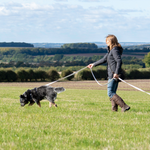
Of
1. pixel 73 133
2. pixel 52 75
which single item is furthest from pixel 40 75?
pixel 73 133

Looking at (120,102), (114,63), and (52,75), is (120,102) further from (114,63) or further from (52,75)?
(52,75)

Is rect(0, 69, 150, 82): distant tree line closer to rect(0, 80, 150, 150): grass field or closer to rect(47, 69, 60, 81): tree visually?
rect(47, 69, 60, 81): tree

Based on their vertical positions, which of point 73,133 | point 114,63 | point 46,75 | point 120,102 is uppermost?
point 114,63

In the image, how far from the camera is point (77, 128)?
20.8 ft

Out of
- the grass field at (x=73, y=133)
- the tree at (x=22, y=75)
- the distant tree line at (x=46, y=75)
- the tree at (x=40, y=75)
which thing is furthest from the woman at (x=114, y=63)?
the tree at (x=40, y=75)

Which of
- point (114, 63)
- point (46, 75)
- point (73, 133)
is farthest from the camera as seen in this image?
point (46, 75)

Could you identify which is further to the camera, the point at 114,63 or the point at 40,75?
the point at 40,75

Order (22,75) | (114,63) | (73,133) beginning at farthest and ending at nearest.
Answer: (22,75) < (114,63) < (73,133)

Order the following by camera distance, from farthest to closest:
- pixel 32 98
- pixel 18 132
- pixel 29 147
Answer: pixel 32 98
pixel 18 132
pixel 29 147

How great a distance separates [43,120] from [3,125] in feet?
3.60

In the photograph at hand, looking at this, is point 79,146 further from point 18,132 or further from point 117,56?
point 117,56

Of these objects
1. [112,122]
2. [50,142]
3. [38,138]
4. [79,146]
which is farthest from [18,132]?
[112,122]

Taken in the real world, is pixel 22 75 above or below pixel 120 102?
below

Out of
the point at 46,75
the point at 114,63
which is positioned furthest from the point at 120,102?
the point at 46,75
